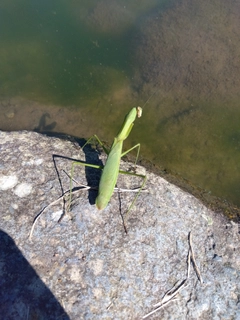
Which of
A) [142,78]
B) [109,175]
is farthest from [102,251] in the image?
[142,78]

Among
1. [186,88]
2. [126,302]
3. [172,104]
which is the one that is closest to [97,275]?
[126,302]

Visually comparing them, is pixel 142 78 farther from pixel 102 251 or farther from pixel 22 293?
pixel 22 293

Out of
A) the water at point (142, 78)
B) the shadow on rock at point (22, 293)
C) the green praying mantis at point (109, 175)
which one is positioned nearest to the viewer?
the shadow on rock at point (22, 293)

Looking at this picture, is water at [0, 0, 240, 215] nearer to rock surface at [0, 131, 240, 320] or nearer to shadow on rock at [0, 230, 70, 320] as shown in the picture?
rock surface at [0, 131, 240, 320]

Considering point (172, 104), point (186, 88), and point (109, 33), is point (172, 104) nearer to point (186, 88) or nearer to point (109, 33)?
point (186, 88)

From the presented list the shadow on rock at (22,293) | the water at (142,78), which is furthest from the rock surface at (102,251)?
the water at (142,78)

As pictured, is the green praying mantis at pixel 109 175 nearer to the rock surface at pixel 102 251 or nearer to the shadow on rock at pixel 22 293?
the rock surface at pixel 102 251

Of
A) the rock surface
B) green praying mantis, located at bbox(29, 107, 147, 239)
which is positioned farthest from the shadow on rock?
green praying mantis, located at bbox(29, 107, 147, 239)
